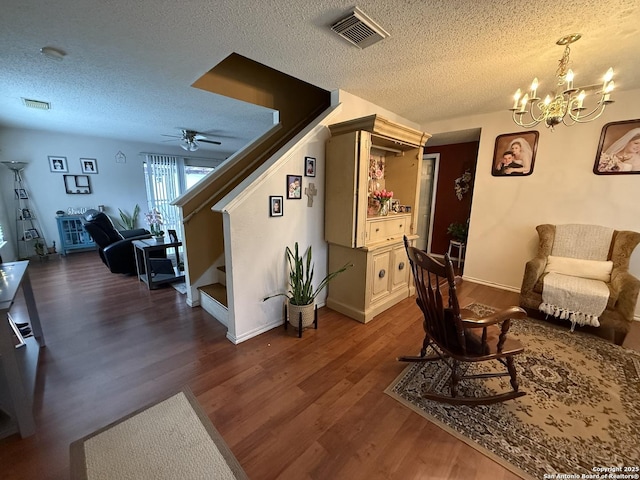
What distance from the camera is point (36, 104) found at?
304 centimetres

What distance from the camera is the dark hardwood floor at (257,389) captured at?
4.12 feet

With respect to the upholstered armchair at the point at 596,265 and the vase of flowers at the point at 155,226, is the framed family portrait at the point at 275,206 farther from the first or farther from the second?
the upholstered armchair at the point at 596,265

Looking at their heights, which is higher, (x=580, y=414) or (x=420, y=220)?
(x=420, y=220)

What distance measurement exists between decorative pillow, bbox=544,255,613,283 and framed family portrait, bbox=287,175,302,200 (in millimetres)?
2802

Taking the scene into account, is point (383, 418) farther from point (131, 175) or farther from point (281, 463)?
point (131, 175)

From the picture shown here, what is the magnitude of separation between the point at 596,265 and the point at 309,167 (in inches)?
121

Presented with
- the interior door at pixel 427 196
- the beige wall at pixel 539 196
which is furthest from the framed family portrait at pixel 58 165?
the interior door at pixel 427 196

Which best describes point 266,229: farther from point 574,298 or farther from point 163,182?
point 163,182

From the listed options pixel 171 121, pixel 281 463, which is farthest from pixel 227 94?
pixel 281 463

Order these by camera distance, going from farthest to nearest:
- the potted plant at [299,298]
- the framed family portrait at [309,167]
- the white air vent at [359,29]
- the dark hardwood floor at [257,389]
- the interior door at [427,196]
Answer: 1. the interior door at [427,196]
2. the framed family portrait at [309,167]
3. the potted plant at [299,298]
4. the white air vent at [359,29]
5. the dark hardwood floor at [257,389]

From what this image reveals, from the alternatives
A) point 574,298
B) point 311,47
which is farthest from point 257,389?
point 574,298

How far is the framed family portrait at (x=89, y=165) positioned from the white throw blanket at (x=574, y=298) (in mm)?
7668

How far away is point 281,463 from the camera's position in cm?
125

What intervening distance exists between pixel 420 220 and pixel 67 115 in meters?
5.92
